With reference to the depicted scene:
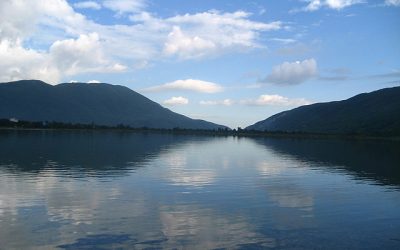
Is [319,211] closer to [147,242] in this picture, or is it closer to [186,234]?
[186,234]

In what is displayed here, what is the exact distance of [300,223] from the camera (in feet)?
91.0

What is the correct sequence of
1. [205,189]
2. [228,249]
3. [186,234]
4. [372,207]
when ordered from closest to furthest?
[228,249]
[186,234]
[372,207]
[205,189]

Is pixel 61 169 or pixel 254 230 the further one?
pixel 61 169

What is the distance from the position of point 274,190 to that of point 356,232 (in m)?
16.2

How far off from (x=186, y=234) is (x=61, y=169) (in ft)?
105

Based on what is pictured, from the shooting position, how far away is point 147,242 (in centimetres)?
2220

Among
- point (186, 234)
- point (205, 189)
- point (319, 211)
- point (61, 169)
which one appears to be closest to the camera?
point (186, 234)

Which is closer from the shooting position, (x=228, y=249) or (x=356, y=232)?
(x=228, y=249)

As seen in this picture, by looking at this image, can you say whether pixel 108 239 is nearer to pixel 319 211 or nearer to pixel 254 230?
pixel 254 230

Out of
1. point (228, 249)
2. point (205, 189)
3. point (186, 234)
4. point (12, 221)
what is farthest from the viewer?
point (205, 189)

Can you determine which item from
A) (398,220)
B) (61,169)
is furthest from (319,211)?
(61,169)

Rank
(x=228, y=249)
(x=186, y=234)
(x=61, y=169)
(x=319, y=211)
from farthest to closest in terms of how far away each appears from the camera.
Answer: (x=61, y=169)
(x=319, y=211)
(x=186, y=234)
(x=228, y=249)

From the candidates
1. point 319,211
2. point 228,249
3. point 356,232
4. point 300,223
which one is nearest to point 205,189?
point 319,211

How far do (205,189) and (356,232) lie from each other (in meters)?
16.7
